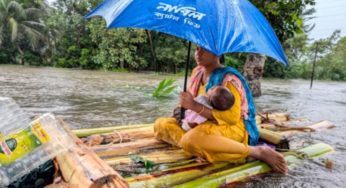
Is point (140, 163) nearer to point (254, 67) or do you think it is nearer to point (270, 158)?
point (270, 158)

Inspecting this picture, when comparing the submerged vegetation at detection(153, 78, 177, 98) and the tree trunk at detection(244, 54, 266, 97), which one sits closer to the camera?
the submerged vegetation at detection(153, 78, 177, 98)

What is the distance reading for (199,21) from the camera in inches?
97.3

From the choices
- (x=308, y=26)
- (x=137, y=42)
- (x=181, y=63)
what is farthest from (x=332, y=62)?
(x=137, y=42)

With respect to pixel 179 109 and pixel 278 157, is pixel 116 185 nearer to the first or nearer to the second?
pixel 179 109

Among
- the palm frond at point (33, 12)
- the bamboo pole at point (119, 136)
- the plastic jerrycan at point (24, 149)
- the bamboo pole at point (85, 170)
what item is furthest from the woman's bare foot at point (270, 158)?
the palm frond at point (33, 12)

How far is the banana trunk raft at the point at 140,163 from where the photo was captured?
89.8 inches

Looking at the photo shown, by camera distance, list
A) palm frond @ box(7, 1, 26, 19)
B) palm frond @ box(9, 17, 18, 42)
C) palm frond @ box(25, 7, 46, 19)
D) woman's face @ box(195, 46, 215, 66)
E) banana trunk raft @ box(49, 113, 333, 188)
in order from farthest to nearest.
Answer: palm frond @ box(25, 7, 46, 19) → palm frond @ box(7, 1, 26, 19) → palm frond @ box(9, 17, 18, 42) → woman's face @ box(195, 46, 215, 66) → banana trunk raft @ box(49, 113, 333, 188)

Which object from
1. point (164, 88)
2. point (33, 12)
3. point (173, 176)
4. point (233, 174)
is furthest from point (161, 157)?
point (33, 12)

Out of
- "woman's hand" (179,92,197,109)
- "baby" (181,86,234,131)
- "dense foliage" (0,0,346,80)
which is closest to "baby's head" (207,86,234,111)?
"baby" (181,86,234,131)

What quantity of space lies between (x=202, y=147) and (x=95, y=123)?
3019 mm

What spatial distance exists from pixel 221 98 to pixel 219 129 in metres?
0.38

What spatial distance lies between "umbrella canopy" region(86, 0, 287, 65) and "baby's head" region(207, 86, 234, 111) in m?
0.44

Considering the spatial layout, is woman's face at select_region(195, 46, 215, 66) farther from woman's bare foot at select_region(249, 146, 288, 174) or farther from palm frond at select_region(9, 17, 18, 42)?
palm frond at select_region(9, 17, 18, 42)

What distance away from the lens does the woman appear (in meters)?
2.94
